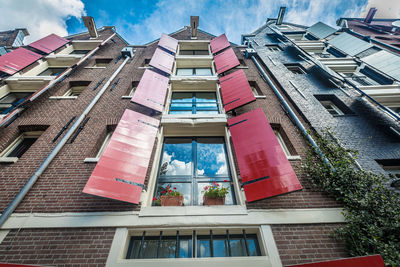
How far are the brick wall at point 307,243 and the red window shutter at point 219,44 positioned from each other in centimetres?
1244

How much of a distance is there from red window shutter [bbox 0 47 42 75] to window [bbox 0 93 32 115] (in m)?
1.27

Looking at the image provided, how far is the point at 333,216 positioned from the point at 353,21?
99.1 feet

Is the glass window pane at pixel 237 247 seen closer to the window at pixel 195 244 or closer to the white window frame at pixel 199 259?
the window at pixel 195 244

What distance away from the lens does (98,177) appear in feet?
13.5

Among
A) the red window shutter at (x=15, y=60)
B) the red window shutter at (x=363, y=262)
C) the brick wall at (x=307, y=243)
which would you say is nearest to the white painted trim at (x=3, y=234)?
the brick wall at (x=307, y=243)

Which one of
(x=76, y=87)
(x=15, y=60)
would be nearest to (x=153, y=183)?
(x=76, y=87)

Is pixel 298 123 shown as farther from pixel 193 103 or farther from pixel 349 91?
pixel 193 103

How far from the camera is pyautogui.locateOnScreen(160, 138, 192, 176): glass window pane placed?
596 centimetres

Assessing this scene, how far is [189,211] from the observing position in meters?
4.30

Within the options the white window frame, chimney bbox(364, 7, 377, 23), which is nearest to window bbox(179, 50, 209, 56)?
the white window frame

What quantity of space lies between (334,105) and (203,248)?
31.2 feet

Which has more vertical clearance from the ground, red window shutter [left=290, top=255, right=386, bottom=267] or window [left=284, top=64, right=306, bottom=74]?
window [left=284, top=64, right=306, bottom=74]

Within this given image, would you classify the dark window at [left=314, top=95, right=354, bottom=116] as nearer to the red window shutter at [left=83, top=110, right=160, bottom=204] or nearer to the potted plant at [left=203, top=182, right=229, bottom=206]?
the potted plant at [left=203, top=182, right=229, bottom=206]

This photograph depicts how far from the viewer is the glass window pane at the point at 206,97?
9240mm
